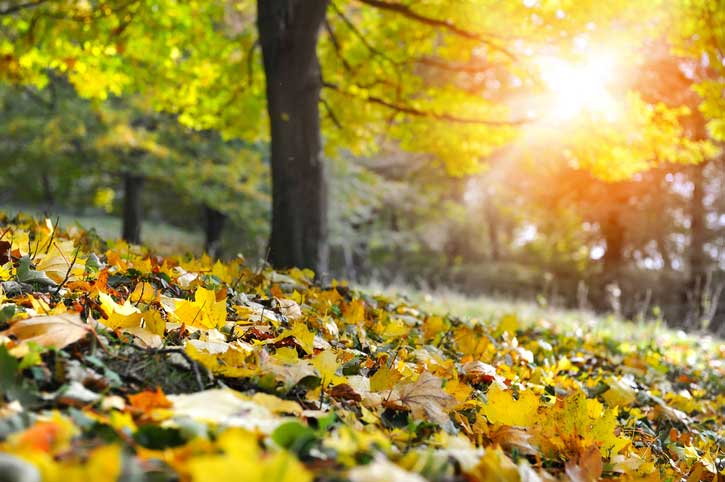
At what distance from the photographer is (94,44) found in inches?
208

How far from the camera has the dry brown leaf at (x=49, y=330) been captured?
4.08ft

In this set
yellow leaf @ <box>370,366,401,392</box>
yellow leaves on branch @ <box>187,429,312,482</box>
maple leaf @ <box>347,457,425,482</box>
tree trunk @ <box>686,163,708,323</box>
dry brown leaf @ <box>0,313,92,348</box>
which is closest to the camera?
Answer: yellow leaves on branch @ <box>187,429,312,482</box>

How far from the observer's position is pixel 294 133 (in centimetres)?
454

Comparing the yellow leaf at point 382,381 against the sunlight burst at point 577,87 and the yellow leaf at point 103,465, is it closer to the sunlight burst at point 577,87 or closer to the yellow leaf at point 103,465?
the yellow leaf at point 103,465

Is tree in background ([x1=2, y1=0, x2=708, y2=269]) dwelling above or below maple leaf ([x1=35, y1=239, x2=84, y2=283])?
above

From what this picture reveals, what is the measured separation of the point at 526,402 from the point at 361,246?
63.1 ft

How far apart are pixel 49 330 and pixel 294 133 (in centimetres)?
345

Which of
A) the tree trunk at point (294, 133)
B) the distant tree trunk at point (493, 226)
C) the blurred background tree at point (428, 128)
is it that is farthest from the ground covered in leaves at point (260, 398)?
the distant tree trunk at point (493, 226)

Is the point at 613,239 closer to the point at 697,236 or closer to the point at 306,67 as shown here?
the point at 697,236

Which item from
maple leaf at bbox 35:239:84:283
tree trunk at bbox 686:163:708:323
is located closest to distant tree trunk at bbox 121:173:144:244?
maple leaf at bbox 35:239:84:283

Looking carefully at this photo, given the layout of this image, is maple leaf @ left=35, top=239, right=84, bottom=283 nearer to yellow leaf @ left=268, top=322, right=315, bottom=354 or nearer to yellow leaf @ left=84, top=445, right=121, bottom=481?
yellow leaf @ left=268, top=322, right=315, bottom=354

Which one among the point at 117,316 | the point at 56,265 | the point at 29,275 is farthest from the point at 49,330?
the point at 56,265

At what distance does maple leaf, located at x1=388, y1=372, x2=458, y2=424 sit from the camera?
146 centimetres

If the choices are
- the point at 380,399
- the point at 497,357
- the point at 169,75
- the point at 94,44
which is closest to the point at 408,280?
the point at 169,75
